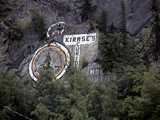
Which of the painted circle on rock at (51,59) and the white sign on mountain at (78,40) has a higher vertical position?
the white sign on mountain at (78,40)

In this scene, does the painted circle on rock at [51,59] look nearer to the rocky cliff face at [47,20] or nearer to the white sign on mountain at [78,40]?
the white sign on mountain at [78,40]

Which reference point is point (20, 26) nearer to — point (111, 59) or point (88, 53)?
point (88, 53)

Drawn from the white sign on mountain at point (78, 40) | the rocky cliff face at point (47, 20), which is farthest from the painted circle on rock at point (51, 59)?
the rocky cliff face at point (47, 20)

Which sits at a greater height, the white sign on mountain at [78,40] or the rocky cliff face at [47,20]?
the rocky cliff face at [47,20]

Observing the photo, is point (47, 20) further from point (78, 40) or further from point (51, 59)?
point (51, 59)

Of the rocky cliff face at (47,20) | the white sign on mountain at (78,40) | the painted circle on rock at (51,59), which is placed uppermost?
the rocky cliff face at (47,20)

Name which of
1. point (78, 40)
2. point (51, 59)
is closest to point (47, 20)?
point (78, 40)

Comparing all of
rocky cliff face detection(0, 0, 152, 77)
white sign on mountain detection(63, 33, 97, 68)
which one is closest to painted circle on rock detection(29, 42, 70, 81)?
white sign on mountain detection(63, 33, 97, 68)

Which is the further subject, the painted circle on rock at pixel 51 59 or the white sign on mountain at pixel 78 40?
the white sign on mountain at pixel 78 40
